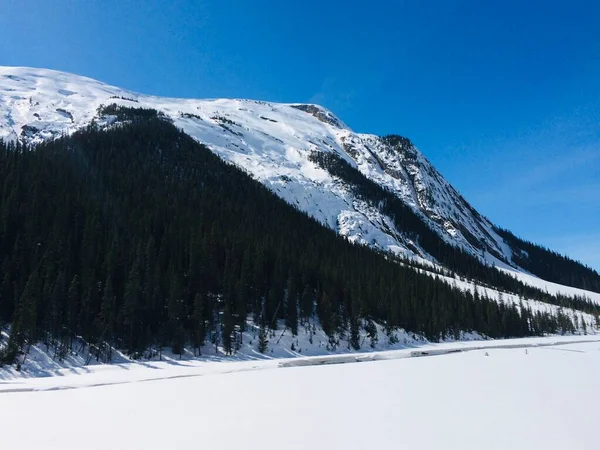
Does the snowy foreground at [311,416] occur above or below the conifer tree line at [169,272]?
below

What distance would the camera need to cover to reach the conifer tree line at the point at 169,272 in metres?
45.8

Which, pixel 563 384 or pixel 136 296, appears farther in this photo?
pixel 136 296

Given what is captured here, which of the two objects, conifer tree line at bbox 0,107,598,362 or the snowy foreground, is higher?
conifer tree line at bbox 0,107,598,362

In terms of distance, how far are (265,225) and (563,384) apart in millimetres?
87527

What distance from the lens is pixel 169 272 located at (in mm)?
55156

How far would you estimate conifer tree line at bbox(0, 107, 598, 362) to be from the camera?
45.8 m

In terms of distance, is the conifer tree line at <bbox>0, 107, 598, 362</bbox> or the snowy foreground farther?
the conifer tree line at <bbox>0, 107, 598, 362</bbox>

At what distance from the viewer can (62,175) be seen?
86188mm

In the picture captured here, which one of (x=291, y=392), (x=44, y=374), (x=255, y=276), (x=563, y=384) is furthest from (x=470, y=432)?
(x=255, y=276)

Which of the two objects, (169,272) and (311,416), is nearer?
(311,416)

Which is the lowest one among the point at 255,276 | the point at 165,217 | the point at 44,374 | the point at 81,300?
the point at 44,374

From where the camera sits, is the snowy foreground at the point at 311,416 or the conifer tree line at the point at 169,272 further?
the conifer tree line at the point at 169,272

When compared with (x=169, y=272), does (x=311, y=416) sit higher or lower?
lower

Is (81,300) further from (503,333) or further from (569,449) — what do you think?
(503,333)
